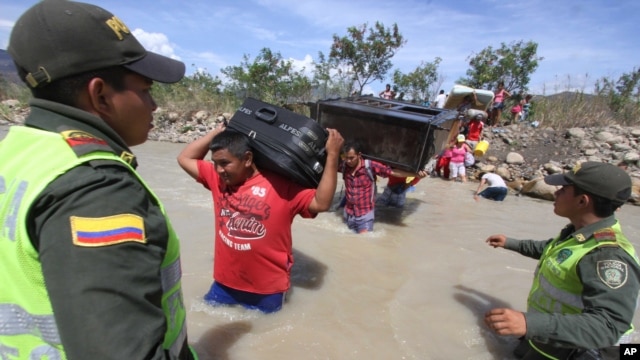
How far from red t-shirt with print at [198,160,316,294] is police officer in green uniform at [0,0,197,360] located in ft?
4.87

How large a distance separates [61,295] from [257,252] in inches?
70.5

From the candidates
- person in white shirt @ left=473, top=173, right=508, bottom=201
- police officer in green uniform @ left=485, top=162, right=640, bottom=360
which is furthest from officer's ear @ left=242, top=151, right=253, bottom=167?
person in white shirt @ left=473, top=173, right=508, bottom=201

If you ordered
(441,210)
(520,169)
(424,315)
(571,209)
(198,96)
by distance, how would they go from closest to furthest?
(571,209)
(424,315)
(441,210)
(520,169)
(198,96)

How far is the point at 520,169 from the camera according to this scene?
394 inches

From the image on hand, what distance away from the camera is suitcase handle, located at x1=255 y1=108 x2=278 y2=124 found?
99.0 inches

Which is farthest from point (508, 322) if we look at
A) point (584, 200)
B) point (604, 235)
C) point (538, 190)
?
point (538, 190)

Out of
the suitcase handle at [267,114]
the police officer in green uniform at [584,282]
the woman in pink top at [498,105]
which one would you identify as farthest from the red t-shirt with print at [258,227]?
the woman in pink top at [498,105]

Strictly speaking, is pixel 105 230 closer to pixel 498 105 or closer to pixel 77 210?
pixel 77 210

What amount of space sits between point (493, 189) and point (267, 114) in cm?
642

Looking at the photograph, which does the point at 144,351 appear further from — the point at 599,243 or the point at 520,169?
the point at 520,169

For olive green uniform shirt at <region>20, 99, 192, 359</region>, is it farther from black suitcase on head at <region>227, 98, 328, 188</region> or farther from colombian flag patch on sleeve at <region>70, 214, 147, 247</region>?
black suitcase on head at <region>227, 98, 328, 188</region>

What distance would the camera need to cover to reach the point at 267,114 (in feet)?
8.45

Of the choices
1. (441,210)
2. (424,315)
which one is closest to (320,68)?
(441,210)

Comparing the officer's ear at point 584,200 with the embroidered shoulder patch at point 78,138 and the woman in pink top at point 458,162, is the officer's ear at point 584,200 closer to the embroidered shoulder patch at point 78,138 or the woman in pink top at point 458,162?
the embroidered shoulder patch at point 78,138
